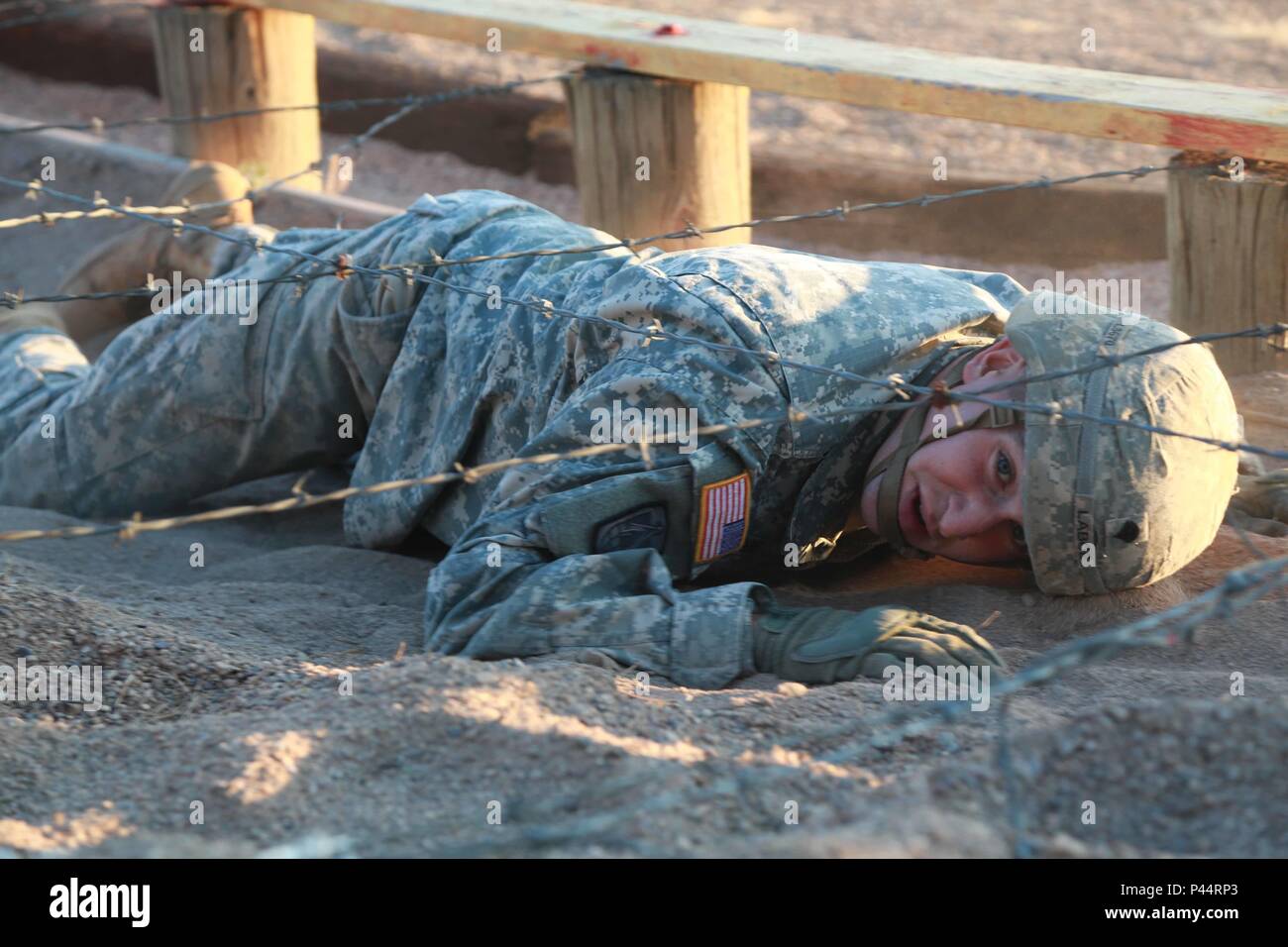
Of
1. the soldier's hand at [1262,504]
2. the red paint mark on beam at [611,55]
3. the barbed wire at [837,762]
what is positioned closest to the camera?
the barbed wire at [837,762]

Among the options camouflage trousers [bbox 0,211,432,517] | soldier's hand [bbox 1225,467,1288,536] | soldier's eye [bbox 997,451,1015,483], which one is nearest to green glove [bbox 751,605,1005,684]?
soldier's eye [bbox 997,451,1015,483]

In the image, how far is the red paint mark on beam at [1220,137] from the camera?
11.1 feet

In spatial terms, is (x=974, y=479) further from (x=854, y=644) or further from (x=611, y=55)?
(x=611, y=55)

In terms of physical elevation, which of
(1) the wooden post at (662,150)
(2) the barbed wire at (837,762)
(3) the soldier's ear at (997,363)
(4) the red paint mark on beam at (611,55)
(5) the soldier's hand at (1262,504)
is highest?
(4) the red paint mark on beam at (611,55)

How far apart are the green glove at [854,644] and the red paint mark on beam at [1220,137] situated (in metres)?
→ 1.68

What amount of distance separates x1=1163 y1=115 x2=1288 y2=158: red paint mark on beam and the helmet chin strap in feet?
3.95

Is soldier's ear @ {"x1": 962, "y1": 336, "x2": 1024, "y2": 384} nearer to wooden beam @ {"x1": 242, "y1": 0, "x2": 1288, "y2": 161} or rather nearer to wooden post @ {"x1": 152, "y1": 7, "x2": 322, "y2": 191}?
wooden beam @ {"x1": 242, "y1": 0, "x2": 1288, "y2": 161}

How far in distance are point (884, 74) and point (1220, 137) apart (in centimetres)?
86

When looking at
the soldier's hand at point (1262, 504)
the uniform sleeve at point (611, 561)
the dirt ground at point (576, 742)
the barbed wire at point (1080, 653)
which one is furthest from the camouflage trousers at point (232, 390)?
the soldier's hand at point (1262, 504)

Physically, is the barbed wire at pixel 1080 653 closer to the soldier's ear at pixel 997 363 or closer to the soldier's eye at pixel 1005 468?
the soldier's eye at pixel 1005 468

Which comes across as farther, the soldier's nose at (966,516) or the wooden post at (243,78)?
the wooden post at (243,78)

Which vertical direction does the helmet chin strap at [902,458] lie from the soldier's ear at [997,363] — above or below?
below

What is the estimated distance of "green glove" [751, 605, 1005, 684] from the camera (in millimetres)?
2262
